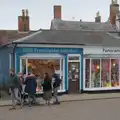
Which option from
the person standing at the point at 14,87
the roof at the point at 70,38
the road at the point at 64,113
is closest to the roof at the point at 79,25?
the roof at the point at 70,38

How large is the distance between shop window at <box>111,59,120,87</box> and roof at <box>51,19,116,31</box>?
18.6m

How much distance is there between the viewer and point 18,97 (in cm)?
1655

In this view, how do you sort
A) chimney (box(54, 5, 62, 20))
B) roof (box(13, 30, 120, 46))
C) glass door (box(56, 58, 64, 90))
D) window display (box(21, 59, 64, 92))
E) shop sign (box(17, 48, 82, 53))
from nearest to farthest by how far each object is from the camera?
1. shop sign (box(17, 48, 82, 53))
2. window display (box(21, 59, 64, 92))
3. roof (box(13, 30, 120, 46))
4. glass door (box(56, 58, 64, 90))
5. chimney (box(54, 5, 62, 20))

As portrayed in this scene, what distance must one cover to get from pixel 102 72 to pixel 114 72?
0.97 metres

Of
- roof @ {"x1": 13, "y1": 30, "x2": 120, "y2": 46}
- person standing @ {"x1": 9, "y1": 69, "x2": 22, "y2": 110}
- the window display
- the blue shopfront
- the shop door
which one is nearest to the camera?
person standing @ {"x1": 9, "y1": 69, "x2": 22, "y2": 110}

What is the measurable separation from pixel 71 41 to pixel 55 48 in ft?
4.91

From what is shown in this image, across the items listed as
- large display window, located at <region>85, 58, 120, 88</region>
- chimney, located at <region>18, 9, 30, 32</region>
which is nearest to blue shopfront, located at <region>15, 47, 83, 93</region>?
large display window, located at <region>85, 58, 120, 88</region>

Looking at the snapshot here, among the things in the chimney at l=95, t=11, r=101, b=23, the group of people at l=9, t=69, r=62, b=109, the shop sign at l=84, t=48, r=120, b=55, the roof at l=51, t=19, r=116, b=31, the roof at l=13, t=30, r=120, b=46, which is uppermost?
the chimney at l=95, t=11, r=101, b=23

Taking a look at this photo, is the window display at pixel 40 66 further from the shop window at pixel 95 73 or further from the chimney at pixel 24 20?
the chimney at pixel 24 20

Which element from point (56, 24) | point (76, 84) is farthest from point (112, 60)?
point (56, 24)

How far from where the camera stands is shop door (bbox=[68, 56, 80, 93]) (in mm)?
21125

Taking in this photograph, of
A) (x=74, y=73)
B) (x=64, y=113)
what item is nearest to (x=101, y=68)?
(x=74, y=73)

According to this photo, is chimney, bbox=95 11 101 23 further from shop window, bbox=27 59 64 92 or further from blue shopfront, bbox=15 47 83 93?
shop window, bbox=27 59 64 92

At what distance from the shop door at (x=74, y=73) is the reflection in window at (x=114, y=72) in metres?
2.60
